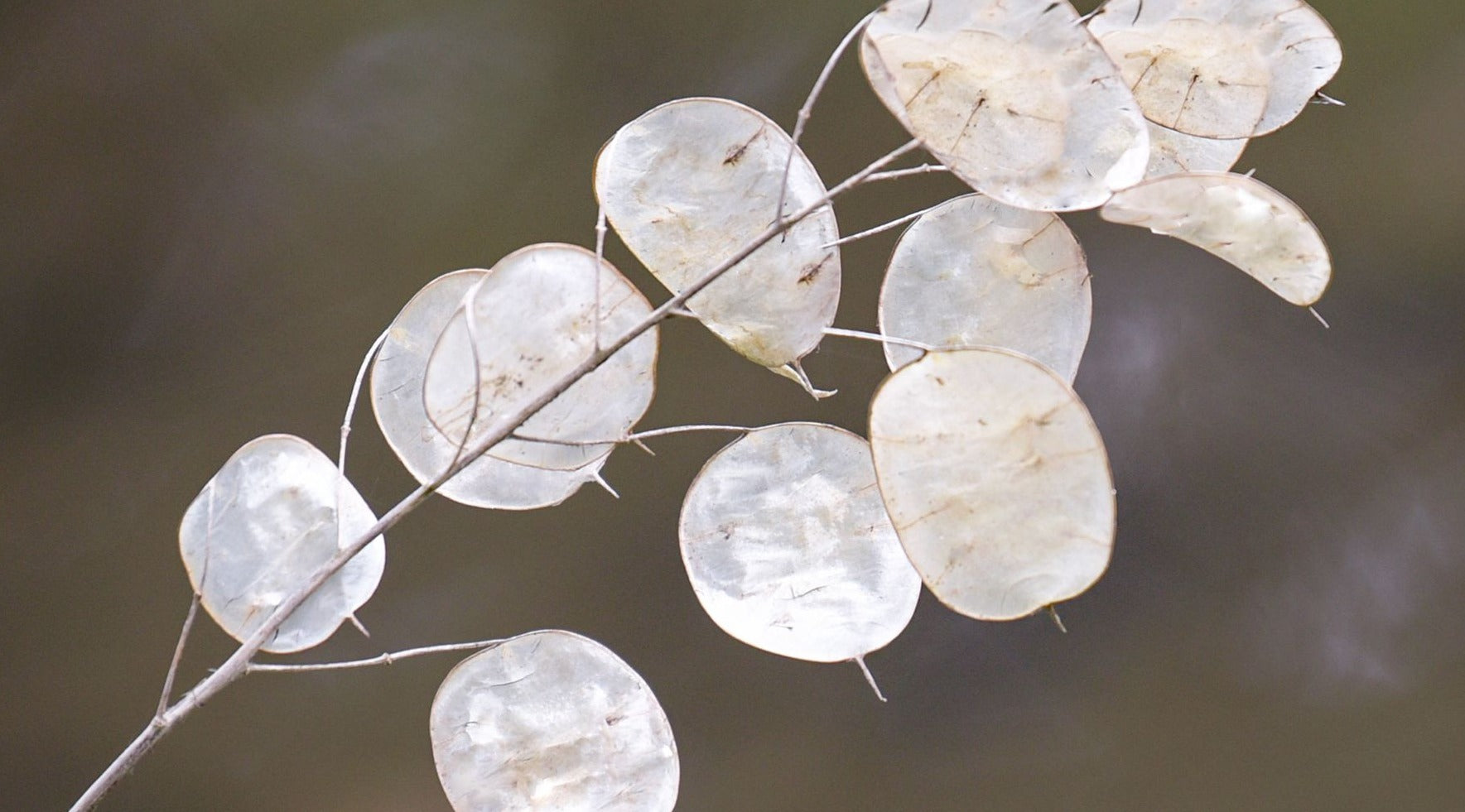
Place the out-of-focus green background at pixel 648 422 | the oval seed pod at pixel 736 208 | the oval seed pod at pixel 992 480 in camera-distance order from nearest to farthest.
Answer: the oval seed pod at pixel 992 480 → the oval seed pod at pixel 736 208 → the out-of-focus green background at pixel 648 422

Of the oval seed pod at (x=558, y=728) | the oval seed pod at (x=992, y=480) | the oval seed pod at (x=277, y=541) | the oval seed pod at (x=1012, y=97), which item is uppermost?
the oval seed pod at (x=1012, y=97)

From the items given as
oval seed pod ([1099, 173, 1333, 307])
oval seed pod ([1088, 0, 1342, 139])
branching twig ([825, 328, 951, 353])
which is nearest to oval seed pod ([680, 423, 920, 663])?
branching twig ([825, 328, 951, 353])

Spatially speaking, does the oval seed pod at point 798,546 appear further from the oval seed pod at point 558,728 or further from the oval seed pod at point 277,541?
the oval seed pod at point 277,541

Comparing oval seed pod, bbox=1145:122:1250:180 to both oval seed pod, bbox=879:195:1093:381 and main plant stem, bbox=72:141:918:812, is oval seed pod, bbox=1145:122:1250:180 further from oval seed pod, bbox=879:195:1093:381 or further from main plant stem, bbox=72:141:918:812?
main plant stem, bbox=72:141:918:812

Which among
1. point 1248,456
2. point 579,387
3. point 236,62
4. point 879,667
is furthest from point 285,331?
point 1248,456

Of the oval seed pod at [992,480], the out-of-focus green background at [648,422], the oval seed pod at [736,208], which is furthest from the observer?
the out-of-focus green background at [648,422]

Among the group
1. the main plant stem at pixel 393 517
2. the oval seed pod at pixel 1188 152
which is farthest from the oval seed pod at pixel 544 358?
the oval seed pod at pixel 1188 152

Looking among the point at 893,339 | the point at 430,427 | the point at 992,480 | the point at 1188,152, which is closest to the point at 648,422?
the point at 430,427

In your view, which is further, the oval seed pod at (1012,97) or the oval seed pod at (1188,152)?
the oval seed pod at (1188,152)
